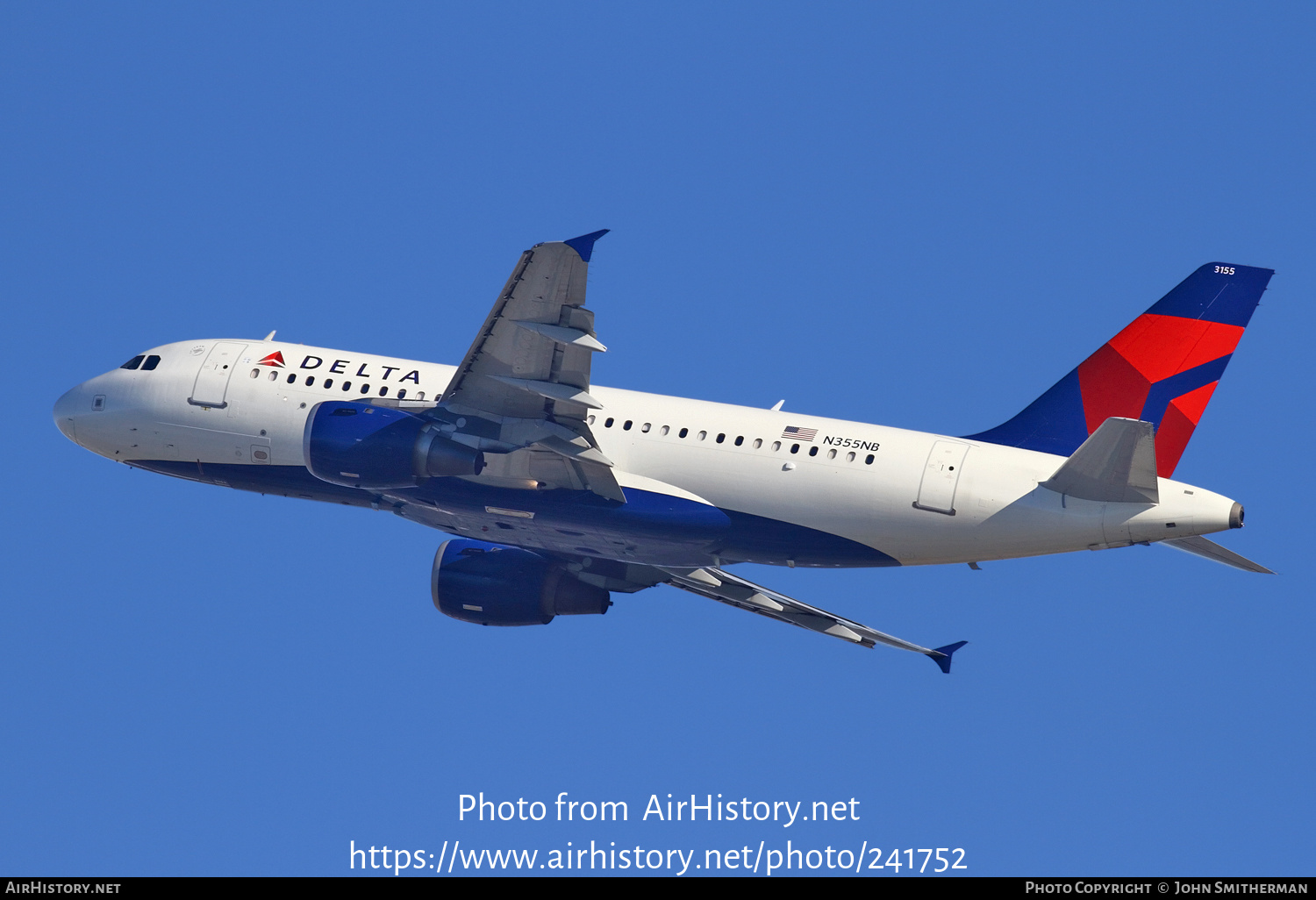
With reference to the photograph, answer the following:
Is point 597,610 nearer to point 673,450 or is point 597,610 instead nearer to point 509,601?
point 509,601

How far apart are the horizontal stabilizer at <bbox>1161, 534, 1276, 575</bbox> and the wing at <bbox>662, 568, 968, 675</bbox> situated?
9.94 m

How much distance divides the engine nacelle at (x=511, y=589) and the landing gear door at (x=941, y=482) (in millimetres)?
10603

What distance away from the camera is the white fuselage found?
113 feet

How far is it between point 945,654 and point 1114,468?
9.86 metres

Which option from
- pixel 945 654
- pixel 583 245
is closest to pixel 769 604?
pixel 945 654

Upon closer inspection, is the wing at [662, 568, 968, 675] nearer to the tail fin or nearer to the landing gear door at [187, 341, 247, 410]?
the tail fin

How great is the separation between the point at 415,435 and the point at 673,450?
5.79 metres

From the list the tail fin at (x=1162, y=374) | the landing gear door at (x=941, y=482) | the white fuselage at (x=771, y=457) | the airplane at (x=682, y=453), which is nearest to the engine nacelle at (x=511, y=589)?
the airplane at (x=682, y=453)

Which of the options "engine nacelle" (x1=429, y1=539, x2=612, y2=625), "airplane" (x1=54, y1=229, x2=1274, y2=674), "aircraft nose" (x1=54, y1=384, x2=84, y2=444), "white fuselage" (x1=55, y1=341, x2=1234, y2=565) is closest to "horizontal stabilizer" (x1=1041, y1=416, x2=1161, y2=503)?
"airplane" (x1=54, y1=229, x2=1274, y2=674)
